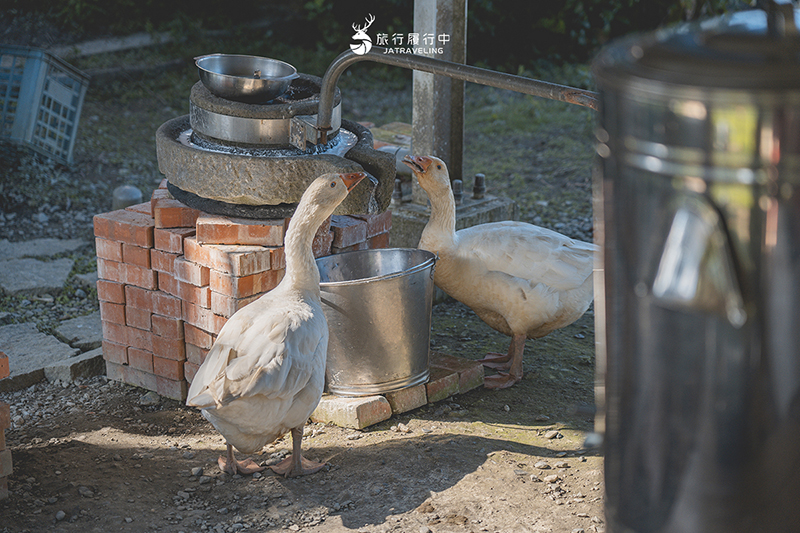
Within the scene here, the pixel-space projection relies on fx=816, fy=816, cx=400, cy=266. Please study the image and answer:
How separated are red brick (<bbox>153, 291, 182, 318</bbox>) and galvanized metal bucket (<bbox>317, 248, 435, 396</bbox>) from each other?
2.48 feet

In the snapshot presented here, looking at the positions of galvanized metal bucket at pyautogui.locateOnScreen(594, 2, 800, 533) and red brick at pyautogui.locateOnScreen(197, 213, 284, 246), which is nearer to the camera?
galvanized metal bucket at pyautogui.locateOnScreen(594, 2, 800, 533)

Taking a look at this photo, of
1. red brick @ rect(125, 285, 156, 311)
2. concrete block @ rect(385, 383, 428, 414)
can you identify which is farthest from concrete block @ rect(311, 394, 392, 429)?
red brick @ rect(125, 285, 156, 311)

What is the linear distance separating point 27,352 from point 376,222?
2.10m

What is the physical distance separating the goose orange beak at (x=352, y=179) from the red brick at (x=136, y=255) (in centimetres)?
Answer: 122

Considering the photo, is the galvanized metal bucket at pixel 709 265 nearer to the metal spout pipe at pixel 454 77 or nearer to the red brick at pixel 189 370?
the metal spout pipe at pixel 454 77

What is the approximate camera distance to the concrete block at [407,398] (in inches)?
161

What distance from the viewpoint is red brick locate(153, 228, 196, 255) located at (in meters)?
4.09

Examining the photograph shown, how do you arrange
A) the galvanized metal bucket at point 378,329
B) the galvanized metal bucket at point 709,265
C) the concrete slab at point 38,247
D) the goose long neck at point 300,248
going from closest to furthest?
the galvanized metal bucket at point 709,265
the goose long neck at point 300,248
the galvanized metal bucket at point 378,329
the concrete slab at point 38,247

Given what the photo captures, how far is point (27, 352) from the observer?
4.61 m

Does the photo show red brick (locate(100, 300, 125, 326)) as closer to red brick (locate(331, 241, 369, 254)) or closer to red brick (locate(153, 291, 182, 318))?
red brick (locate(153, 291, 182, 318))

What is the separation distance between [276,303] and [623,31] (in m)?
9.19

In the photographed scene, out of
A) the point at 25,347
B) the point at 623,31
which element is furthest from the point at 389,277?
the point at 623,31

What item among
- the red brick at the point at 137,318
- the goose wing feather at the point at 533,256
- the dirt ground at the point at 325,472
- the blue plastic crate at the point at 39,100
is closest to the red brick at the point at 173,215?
the red brick at the point at 137,318

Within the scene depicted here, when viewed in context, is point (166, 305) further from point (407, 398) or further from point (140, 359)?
point (407, 398)
